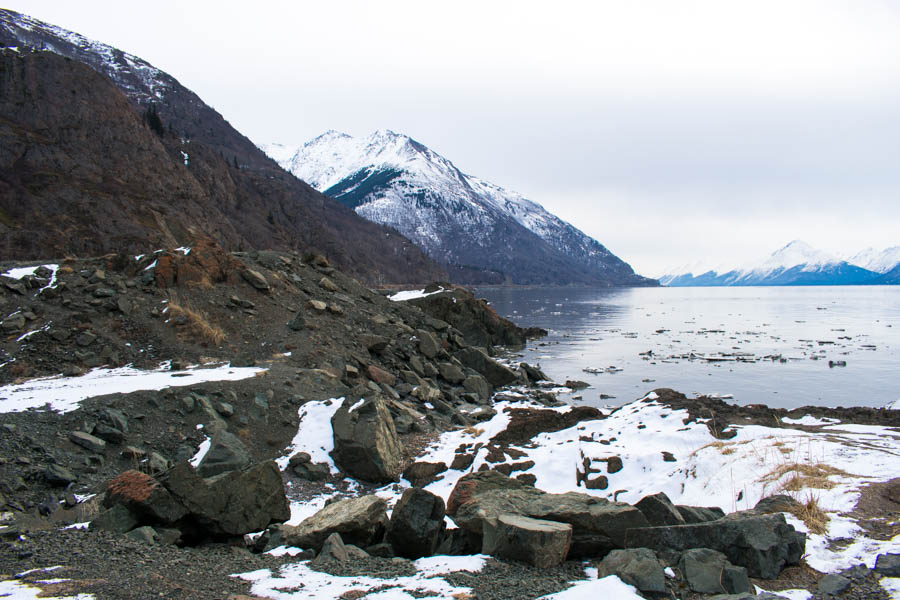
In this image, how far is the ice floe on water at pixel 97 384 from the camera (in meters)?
11.7

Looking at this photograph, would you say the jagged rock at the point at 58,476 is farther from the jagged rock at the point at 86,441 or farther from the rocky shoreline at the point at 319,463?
the jagged rock at the point at 86,441

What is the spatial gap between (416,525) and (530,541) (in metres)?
1.76

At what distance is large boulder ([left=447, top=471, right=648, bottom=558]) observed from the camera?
238 inches

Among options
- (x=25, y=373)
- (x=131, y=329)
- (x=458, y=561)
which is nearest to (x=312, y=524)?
(x=458, y=561)

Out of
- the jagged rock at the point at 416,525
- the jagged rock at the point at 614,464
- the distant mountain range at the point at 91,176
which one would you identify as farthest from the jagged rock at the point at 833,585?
→ the distant mountain range at the point at 91,176

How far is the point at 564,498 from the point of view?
22.9 ft

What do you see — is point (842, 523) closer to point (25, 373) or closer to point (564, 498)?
point (564, 498)

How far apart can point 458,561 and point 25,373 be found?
15.1 metres

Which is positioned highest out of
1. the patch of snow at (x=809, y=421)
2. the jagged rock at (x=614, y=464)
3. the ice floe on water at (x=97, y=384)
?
the ice floe on water at (x=97, y=384)

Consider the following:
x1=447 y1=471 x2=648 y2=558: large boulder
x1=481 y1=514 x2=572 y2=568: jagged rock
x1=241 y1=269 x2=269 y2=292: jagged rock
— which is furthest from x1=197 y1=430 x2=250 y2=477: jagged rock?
x1=241 y1=269 x2=269 y2=292: jagged rock

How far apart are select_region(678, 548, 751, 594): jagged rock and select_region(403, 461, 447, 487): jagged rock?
23.7 ft

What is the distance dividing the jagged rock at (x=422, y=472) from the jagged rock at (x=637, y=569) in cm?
670

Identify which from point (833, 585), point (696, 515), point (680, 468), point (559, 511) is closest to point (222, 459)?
point (559, 511)

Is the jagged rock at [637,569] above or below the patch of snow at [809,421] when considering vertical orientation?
above
